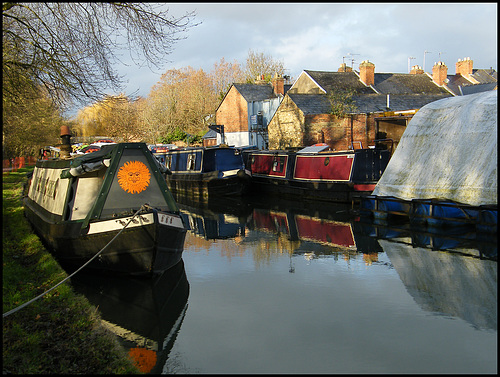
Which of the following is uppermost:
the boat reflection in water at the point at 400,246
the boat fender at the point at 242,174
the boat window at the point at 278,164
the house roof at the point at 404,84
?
the house roof at the point at 404,84

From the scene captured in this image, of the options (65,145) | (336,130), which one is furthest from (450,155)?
(336,130)

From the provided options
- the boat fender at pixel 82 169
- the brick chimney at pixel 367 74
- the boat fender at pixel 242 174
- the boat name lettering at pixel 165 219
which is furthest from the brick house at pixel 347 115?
the boat fender at pixel 82 169

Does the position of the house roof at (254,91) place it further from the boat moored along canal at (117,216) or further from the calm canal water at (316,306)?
the boat moored along canal at (117,216)

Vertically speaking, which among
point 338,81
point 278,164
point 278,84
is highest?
point 278,84

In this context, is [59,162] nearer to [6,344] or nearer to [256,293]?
[256,293]

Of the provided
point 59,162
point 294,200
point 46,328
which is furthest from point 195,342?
point 294,200

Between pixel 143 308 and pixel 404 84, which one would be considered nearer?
pixel 143 308

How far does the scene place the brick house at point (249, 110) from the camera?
1636 inches

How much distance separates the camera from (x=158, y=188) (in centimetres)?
975

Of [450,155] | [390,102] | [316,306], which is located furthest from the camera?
[390,102]

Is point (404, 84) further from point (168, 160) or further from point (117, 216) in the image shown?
point (117, 216)

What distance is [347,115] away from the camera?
31.0 meters

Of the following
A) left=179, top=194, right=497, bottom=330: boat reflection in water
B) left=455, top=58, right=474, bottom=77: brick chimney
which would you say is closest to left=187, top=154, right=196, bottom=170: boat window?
left=179, top=194, right=497, bottom=330: boat reflection in water

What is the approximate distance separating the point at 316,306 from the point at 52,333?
153 inches
